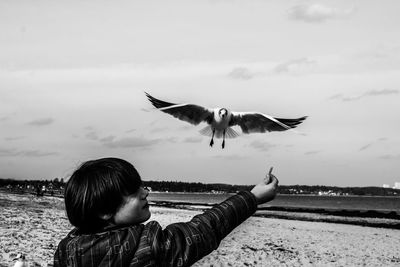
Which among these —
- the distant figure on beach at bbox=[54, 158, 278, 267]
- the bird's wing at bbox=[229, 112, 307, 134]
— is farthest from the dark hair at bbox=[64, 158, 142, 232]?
the bird's wing at bbox=[229, 112, 307, 134]

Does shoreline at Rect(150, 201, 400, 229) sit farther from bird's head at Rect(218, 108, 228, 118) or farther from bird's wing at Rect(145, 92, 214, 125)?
bird's head at Rect(218, 108, 228, 118)

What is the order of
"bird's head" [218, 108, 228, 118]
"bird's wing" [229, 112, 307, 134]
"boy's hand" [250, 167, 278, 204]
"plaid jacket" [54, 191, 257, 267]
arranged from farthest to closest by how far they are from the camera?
"bird's head" [218, 108, 228, 118], "bird's wing" [229, 112, 307, 134], "boy's hand" [250, 167, 278, 204], "plaid jacket" [54, 191, 257, 267]

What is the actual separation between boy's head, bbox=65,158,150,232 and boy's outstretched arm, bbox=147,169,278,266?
0.10m

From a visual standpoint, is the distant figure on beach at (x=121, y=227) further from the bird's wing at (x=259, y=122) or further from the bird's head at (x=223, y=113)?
the bird's head at (x=223, y=113)

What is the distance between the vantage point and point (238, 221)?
7.11 ft

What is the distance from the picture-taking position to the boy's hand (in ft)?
7.00

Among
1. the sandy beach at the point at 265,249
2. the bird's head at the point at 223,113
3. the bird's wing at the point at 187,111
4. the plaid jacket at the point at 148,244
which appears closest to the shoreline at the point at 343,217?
the sandy beach at the point at 265,249

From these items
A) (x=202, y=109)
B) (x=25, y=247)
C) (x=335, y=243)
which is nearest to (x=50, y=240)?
(x=25, y=247)

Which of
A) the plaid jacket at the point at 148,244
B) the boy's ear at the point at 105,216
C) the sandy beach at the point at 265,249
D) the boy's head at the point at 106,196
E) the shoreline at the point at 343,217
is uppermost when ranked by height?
the boy's head at the point at 106,196

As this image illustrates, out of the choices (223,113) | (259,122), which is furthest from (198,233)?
(223,113)

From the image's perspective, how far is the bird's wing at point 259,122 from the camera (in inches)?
313

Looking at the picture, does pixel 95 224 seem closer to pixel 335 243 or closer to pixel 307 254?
pixel 307 254

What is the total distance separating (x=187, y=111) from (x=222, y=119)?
3.01 ft

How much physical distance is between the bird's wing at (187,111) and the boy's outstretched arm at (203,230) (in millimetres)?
6987
